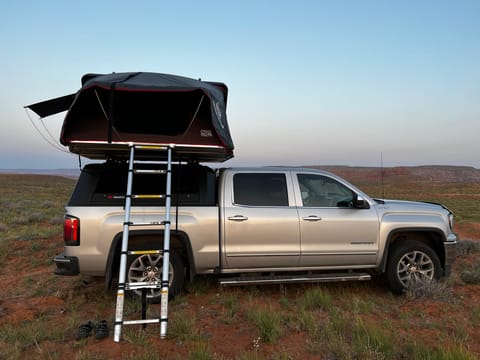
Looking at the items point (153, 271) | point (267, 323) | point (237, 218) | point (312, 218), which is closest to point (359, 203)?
point (312, 218)

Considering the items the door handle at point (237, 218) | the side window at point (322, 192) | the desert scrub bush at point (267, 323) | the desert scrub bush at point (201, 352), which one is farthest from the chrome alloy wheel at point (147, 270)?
the side window at point (322, 192)

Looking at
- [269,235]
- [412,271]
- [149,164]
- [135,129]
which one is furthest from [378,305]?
[135,129]

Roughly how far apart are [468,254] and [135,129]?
24.6 ft

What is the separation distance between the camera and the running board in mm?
4645

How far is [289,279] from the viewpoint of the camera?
4.72 m

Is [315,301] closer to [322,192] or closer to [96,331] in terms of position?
[322,192]

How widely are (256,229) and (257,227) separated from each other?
31mm

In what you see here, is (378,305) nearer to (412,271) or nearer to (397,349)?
(412,271)

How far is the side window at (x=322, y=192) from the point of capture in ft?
16.5

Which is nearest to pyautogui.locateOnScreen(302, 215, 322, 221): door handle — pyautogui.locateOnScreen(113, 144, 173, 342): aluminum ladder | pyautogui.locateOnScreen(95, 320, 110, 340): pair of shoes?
pyautogui.locateOnScreen(113, 144, 173, 342): aluminum ladder

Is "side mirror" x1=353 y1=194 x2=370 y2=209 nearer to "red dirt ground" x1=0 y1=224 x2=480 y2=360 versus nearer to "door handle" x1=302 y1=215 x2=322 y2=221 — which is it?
"door handle" x1=302 y1=215 x2=322 y2=221

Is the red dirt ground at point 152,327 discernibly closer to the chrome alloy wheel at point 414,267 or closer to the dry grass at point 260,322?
the dry grass at point 260,322

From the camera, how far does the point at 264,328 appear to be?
372 centimetres

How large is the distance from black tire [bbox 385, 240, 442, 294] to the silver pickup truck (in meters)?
0.01
